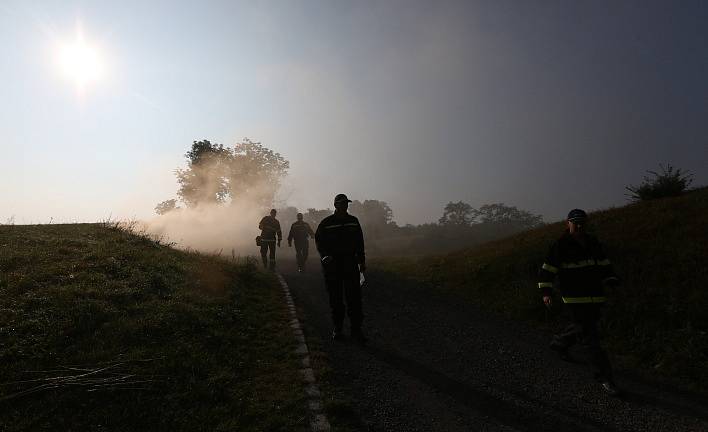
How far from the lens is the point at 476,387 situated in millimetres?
4895

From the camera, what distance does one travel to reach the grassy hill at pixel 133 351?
3.89 metres

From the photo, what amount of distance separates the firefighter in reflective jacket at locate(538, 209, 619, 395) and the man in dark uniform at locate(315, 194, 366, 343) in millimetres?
3150

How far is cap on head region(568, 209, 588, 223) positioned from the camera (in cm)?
529

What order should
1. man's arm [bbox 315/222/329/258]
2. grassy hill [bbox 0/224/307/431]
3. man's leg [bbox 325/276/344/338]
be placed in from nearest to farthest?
grassy hill [bbox 0/224/307/431] → man's leg [bbox 325/276/344/338] → man's arm [bbox 315/222/329/258]

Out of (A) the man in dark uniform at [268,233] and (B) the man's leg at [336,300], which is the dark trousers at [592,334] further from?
(A) the man in dark uniform at [268,233]

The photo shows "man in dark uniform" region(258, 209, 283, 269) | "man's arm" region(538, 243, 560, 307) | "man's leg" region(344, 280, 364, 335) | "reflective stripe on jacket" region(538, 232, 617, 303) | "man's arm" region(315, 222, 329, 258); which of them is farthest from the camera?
"man in dark uniform" region(258, 209, 283, 269)

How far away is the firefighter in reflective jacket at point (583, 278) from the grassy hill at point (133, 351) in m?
3.90

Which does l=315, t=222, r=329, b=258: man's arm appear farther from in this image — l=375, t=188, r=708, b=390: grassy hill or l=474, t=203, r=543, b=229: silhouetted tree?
l=474, t=203, r=543, b=229: silhouetted tree

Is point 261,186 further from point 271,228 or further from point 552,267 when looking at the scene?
point 552,267

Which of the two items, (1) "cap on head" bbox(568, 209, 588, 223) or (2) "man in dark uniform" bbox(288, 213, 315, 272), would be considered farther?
(2) "man in dark uniform" bbox(288, 213, 315, 272)

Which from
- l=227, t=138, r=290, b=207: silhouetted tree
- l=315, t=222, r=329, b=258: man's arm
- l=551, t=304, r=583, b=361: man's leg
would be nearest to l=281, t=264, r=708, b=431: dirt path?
l=551, t=304, r=583, b=361: man's leg

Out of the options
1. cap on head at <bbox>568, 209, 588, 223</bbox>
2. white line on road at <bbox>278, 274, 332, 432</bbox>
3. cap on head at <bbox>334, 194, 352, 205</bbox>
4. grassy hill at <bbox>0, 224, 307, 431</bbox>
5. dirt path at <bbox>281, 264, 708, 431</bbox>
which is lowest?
A: dirt path at <bbox>281, 264, 708, 431</bbox>

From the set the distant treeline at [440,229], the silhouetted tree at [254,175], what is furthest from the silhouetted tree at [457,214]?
the silhouetted tree at [254,175]

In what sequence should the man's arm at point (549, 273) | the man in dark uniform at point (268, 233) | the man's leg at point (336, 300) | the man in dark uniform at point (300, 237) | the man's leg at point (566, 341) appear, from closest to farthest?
the man's arm at point (549, 273)
the man's leg at point (566, 341)
the man's leg at point (336, 300)
the man in dark uniform at point (300, 237)
the man in dark uniform at point (268, 233)
